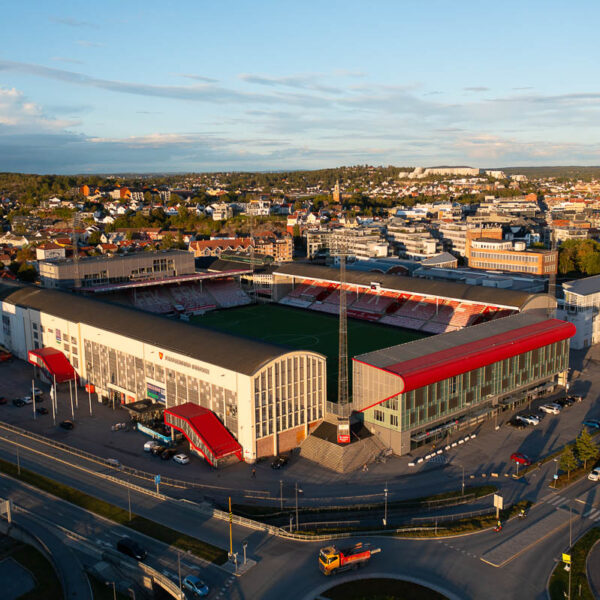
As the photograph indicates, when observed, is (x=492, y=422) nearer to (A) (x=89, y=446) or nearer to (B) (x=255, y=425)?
(B) (x=255, y=425)

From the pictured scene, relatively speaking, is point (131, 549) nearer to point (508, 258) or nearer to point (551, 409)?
point (551, 409)

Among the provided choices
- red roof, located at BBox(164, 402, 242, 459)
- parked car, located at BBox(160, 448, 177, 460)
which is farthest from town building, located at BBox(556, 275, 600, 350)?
parked car, located at BBox(160, 448, 177, 460)

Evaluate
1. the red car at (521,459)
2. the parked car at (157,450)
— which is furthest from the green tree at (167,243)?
the red car at (521,459)

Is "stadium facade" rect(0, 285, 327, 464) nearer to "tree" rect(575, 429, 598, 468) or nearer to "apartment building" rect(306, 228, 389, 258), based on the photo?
"tree" rect(575, 429, 598, 468)

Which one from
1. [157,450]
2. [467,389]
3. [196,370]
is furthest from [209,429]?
[467,389]

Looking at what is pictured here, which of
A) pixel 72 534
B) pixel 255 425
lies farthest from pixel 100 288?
pixel 72 534
